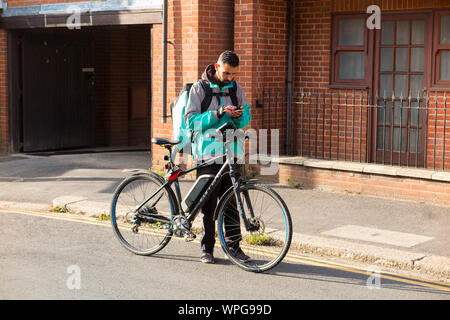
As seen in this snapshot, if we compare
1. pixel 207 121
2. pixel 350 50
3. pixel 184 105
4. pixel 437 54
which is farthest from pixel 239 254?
pixel 350 50

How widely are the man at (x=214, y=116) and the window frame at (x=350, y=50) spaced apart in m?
4.74

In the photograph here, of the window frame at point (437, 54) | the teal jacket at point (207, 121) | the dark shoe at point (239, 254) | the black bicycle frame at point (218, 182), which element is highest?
the window frame at point (437, 54)

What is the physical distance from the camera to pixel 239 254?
673cm

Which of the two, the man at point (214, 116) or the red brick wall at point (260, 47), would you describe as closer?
the man at point (214, 116)

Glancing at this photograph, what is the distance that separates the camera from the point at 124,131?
1722cm

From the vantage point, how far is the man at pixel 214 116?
661 centimetres

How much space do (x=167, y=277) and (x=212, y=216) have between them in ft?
2.60

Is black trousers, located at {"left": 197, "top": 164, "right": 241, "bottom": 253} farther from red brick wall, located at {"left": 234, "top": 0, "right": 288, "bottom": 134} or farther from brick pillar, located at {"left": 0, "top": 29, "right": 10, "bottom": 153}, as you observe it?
brick pillar, located at {"left": 0, "top": 29, "right": 10, "bottom": 153}

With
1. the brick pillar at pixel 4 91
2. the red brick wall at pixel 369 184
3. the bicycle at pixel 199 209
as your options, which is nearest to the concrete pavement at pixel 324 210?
the red brick wall at pixel 369 184

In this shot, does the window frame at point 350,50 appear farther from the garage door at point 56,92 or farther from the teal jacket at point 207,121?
the garage door at point 56,92

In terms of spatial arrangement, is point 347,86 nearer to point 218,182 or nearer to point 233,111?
point 218,182

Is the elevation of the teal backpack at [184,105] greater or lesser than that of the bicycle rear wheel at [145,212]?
greater
